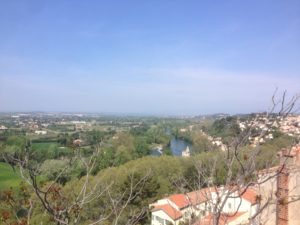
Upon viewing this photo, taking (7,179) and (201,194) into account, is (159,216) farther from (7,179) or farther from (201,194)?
(7,179)

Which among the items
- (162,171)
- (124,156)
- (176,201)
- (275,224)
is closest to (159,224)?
(176,201)

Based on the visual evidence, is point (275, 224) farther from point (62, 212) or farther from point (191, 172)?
point (191, 172)

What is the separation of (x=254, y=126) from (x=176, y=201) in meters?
17.4

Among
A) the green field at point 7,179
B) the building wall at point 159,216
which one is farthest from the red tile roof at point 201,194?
the green field at point 7,179

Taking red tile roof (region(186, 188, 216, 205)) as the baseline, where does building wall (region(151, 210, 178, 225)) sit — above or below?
below

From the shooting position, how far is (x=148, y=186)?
2186 cm

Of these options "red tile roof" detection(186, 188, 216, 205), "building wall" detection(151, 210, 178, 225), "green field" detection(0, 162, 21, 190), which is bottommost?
"green field" detection(0, 162, 21, 190)

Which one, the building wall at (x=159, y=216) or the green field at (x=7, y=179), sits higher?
the building wall at (x=159, y=216)

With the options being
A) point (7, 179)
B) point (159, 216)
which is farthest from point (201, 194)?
point (7, 179)

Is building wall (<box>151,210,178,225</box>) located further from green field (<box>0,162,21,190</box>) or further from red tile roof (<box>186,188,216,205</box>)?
red tile roof (<box>186,188,216,205</box>)

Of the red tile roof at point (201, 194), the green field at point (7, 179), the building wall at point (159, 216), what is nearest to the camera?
the red tile roof at point (201, 194)

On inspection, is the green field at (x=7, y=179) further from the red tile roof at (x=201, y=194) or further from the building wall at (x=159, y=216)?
the red tile roof at (x=201, y=194)

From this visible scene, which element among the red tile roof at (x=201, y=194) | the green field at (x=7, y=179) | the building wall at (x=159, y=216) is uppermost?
the red tile roof at (x=201, y=194)

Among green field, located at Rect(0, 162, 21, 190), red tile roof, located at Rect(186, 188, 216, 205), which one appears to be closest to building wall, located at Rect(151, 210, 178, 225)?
green field, located at Rect(0, 162, 21, 190)
